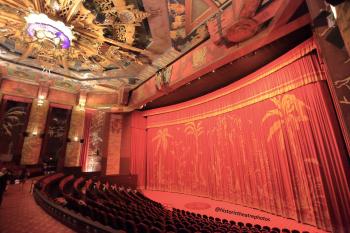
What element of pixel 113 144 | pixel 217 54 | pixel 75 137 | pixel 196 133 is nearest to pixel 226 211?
pixel 196 133

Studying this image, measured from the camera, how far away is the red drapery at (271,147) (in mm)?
4523

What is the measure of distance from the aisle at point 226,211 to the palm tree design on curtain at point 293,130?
0.46 m

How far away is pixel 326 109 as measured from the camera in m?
4.57

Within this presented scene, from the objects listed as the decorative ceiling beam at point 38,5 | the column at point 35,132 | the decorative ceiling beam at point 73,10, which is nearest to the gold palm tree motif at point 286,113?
the decorative ceiling beam at point 73,10

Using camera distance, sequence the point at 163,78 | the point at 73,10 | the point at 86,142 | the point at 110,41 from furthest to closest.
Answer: the point at 86,142 < the point at 163,78 < the point at 110,41 < the point at 73,10

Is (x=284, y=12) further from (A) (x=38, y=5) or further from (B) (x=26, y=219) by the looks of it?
(B) (x=26, y=219)

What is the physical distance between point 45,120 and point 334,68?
13.3 meters

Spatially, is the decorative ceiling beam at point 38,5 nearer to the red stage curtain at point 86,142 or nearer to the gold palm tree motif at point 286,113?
the gold palm tree motif at point 286,113

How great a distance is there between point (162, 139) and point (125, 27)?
659 cm

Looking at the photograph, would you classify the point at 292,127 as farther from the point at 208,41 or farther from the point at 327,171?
the point at 208,41

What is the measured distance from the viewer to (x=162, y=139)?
433 inches

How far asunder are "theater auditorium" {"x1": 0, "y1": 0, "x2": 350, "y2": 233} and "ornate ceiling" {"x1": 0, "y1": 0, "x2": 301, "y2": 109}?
4cm

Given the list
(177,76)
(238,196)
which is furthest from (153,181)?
(177,76)

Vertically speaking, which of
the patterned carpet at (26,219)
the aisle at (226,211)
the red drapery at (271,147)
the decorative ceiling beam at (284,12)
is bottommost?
the aisle at (226,211)
